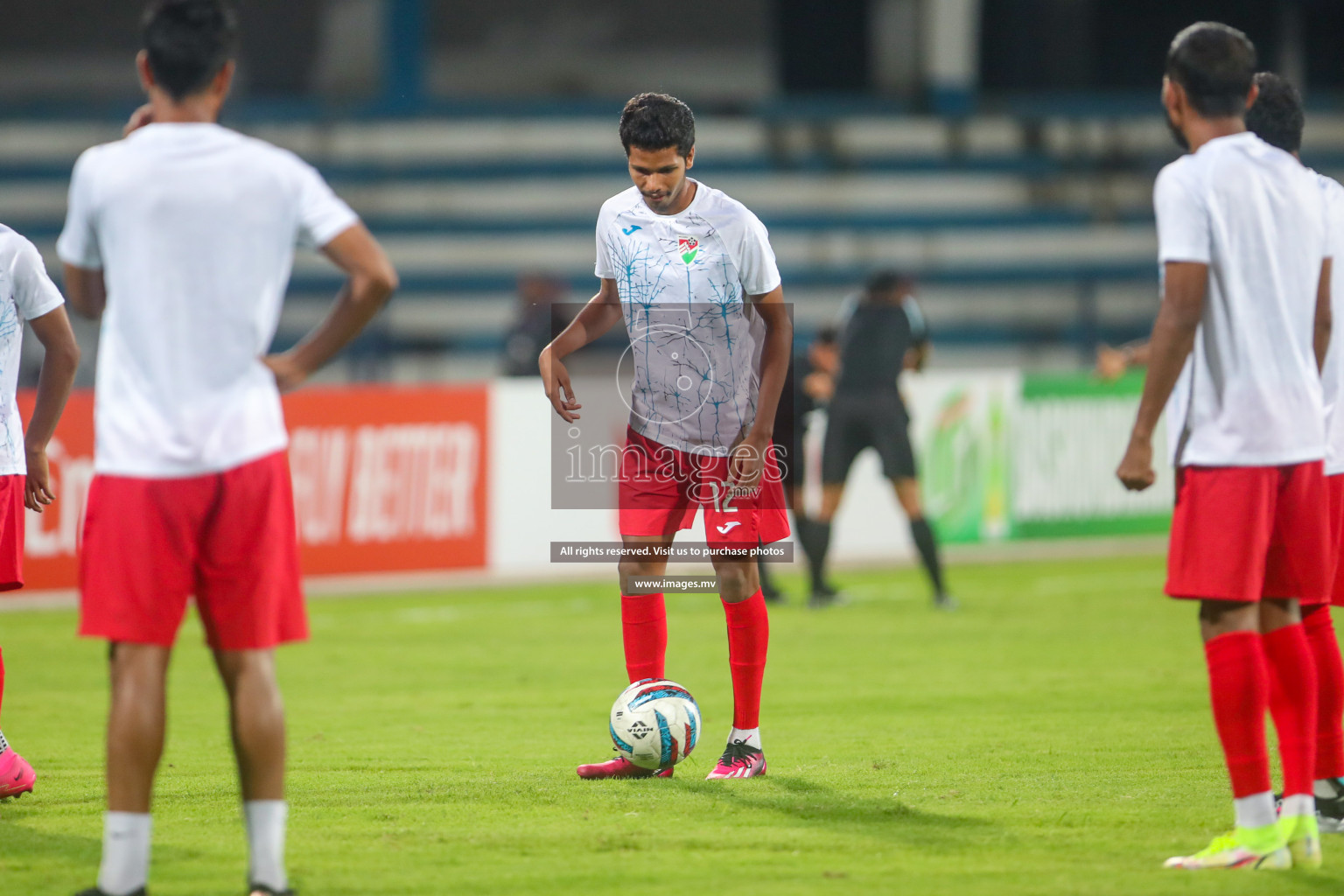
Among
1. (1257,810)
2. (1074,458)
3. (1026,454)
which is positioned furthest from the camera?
(1074,458)

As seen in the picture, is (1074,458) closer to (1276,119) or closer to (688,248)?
(688,248)

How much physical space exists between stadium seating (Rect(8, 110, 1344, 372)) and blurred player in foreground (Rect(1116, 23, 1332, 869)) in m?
16.7

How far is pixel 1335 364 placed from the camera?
4945mm

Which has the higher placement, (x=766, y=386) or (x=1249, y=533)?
(x=766, y=386)

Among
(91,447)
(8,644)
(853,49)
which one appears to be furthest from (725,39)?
(8,644)

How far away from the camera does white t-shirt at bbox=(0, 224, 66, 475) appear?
18.1 feet

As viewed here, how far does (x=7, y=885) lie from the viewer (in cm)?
448

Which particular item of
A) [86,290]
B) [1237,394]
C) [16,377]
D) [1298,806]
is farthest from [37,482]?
[1298,806]

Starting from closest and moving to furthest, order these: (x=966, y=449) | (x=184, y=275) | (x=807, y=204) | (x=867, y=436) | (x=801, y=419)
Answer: (x=184, y=275), (x=867, y=436), (x=801, y=419), (x=966, y=449), (x=807, y=204)

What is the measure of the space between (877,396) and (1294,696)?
7.76 m

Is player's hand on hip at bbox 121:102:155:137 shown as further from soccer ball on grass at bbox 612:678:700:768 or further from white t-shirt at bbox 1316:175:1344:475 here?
white t-shirt at bbox 1316:175:1344:475

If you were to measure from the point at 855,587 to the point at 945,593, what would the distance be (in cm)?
153

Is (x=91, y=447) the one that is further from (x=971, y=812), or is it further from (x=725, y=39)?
(x=725, y=39)

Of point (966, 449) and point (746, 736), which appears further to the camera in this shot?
point (966, 449)
